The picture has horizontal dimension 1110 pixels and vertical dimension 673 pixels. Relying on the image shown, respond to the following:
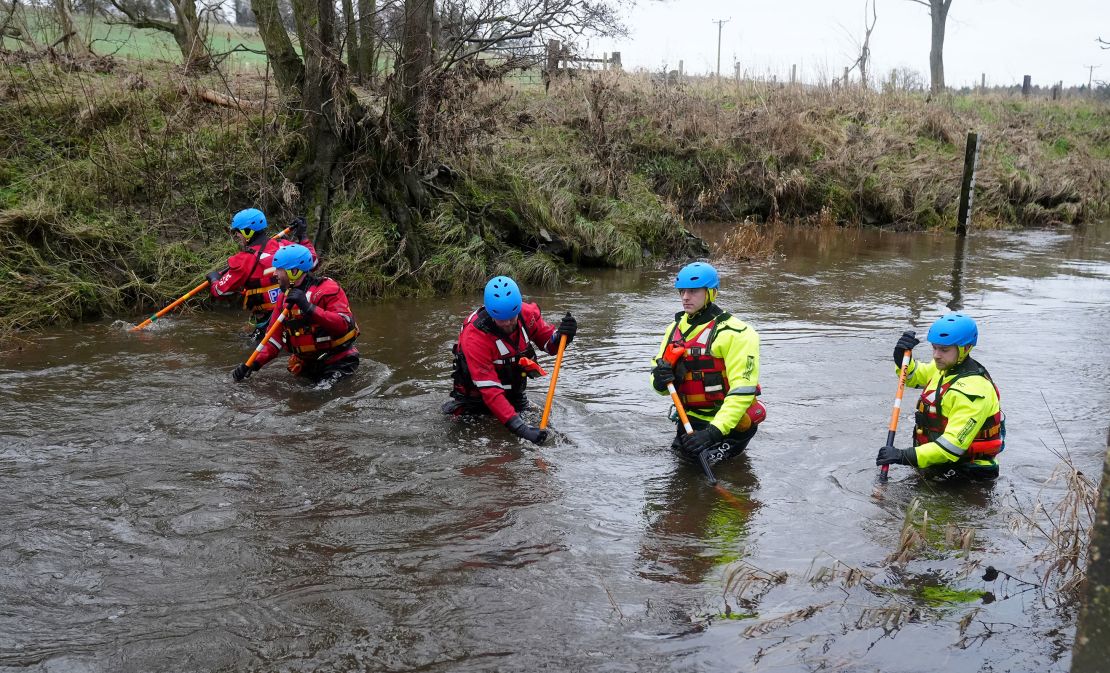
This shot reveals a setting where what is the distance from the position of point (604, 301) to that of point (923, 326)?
4.10 m

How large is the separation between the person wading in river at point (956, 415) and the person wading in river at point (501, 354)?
2.53 m

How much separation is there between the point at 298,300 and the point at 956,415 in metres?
5.15

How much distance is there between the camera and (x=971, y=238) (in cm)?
1961

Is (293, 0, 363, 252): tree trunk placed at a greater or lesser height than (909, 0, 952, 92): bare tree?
lesser

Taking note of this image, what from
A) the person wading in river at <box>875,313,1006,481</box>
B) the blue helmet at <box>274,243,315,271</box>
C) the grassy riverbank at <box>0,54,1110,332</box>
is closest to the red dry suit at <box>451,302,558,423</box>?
the blue helmet at <box>274,243,315,271</box>

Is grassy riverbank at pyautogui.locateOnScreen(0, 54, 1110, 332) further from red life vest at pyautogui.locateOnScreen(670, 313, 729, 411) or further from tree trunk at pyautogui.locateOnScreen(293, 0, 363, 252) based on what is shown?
red life vest at pyautogui.locateOnScreen(670, 313, 729, 411)

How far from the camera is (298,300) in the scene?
7.75 meters

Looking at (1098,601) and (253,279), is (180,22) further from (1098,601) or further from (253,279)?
(1098,601)

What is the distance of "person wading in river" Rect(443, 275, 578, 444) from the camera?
21.9ft

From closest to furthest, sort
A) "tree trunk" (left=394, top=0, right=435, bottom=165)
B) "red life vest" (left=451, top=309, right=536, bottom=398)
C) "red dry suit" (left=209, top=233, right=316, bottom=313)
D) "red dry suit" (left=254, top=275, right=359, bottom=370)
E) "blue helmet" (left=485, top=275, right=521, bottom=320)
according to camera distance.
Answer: "blue helmet" (left=485, top=275, right=521, bottom=320), "red life vest" (left=451, top=309, right=536, bottom=398), "red dry suit" (left=254, top=275, right=359, bottom=370), "red dry suit" (left=209, top=233, right=316, bottom=313), "tree trunk" (left=394, top=0, right=435, bottom=165)

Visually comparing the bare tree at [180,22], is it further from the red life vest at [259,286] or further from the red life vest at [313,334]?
the red life vest at [313,334]

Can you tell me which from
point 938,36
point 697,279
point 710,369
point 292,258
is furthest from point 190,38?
point 938,36

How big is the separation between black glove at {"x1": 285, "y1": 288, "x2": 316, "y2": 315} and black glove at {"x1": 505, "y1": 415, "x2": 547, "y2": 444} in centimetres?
226

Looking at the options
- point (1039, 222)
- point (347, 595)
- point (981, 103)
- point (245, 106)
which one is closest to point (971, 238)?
point (1039, 222)
